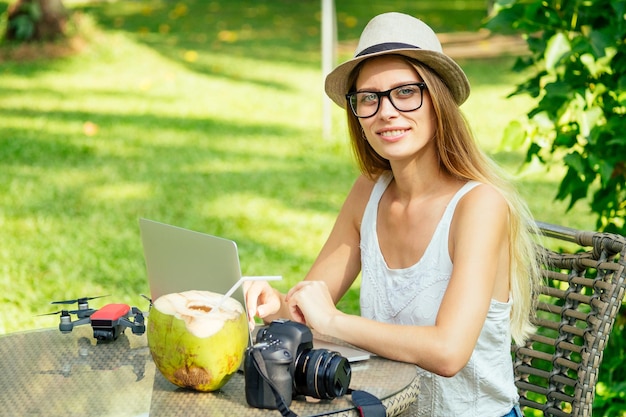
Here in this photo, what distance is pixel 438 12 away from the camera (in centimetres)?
1764

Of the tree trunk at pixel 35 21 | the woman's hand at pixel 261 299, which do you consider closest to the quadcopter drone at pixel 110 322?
the woman's hand at pixel 261 299

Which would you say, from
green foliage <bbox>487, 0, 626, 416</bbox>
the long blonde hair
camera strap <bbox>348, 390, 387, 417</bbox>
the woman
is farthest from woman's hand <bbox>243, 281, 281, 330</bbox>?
green foliage <bbox>487, 0, 626, 416</bbox>

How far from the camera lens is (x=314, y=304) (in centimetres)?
214

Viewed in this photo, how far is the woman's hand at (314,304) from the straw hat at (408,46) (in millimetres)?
581

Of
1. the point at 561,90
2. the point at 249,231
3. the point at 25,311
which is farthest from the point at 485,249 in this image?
the point at 249,231

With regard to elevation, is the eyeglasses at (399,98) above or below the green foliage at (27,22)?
below

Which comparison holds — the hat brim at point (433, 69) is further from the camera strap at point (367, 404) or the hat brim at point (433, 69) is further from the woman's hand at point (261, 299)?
the camera strap at point (367, 404)

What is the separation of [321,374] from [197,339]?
0.24 metres

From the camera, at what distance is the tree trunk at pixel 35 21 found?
11.8 metres

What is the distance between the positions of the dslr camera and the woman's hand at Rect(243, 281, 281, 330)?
0.39m

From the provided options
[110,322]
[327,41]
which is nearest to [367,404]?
[110,322]

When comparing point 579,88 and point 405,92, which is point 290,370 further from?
point 579,88

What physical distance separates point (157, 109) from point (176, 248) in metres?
7.50

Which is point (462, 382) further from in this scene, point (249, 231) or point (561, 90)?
point (249, 231)
